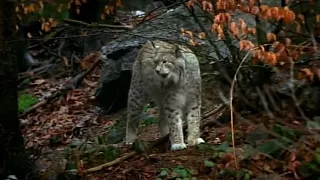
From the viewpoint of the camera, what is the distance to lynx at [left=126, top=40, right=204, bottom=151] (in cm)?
711

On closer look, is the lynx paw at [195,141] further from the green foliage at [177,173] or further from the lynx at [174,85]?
the green foliage at [177,173]

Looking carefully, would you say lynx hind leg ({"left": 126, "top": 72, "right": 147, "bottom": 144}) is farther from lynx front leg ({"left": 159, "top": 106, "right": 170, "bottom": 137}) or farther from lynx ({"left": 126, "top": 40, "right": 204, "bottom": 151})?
lynx front leg ({"left": 159, "top": 106, "right": 170, "bottom": 137})

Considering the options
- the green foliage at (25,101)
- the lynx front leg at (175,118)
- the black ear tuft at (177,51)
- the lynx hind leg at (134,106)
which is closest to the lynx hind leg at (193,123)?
the lynx front leg at (175,118)

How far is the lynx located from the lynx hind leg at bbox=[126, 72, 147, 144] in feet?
0.36

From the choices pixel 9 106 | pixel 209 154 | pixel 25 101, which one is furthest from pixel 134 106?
pixel 25 101

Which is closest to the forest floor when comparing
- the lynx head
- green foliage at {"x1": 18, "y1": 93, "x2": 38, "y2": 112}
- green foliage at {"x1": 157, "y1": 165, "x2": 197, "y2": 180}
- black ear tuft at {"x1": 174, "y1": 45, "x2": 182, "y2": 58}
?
green foliage at {"x1": 157, "y1": 165, "x2": 197, "y2": 180}

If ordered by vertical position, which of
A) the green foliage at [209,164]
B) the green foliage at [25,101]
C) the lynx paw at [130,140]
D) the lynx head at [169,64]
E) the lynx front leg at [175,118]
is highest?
the lynx head at [169,64]

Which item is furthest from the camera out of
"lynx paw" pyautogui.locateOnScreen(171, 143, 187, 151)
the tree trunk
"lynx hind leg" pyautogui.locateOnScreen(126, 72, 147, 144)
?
"lynx hind leg" pyautogui.locateOnScreen(126, 72, 147, 144)

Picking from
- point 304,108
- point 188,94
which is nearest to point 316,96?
point 304,108

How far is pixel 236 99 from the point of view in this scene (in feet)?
23.8

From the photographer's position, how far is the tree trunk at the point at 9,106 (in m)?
5.70

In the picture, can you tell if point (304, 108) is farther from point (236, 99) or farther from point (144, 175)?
point (144, 175)

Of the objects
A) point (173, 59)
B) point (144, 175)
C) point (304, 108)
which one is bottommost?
point (144, 175)

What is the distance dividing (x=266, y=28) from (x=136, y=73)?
68.5 inches
